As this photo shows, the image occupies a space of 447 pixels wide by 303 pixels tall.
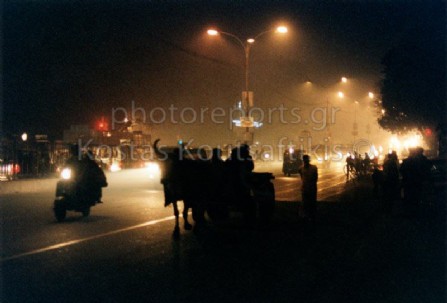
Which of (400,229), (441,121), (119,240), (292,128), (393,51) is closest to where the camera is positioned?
(119,240)

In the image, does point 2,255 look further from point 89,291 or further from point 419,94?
point 419,94

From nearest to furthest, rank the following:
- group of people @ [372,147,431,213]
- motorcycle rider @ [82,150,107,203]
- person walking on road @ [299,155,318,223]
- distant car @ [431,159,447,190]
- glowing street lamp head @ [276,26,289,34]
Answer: person walking on road @ [299,155,318,223]
motorcycle rider @ [82,150,107,203]
group of people @ [372,147,431,213]
distant car @ [431,159,447,190]
glowing street lamp head @ [276,26,289,34]

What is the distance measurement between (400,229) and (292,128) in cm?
6577

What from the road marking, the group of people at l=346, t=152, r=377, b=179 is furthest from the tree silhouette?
the road marking

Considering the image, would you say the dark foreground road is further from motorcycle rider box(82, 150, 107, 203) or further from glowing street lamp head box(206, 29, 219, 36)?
glowing street lamp head box(206, 29, 219, 36)

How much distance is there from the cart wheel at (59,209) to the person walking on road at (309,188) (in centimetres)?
622

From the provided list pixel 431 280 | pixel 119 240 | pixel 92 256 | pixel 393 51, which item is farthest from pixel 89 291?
pixel 393 51

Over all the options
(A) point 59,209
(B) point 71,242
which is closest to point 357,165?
(A) point 59,209

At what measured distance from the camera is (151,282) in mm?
7258

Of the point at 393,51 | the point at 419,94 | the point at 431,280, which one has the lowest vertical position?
the point at 431,280

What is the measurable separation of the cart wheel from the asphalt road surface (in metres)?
0.26

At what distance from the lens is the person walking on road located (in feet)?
43.9

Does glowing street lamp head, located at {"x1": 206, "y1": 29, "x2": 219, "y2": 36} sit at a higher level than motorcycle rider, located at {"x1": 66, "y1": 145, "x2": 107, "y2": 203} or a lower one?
higher

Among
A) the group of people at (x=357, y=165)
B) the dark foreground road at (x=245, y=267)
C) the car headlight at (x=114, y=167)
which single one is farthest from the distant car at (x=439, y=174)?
the car headlight at (x=114, y=167)
